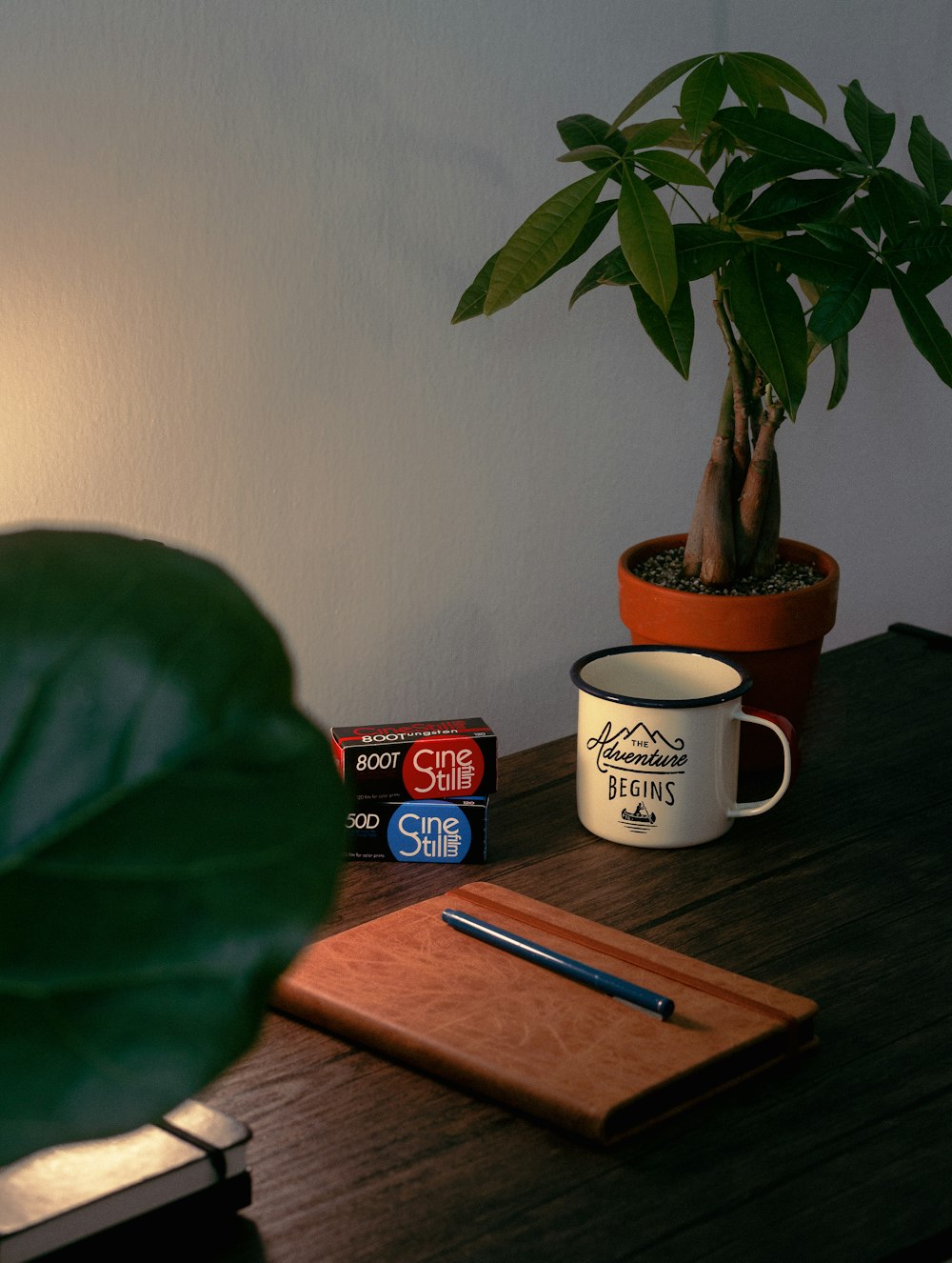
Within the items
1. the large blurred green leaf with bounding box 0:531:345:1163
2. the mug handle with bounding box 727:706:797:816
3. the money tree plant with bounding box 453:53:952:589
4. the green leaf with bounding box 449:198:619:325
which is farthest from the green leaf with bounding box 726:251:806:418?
→ the large blurred green leaf with bounding box 0:531:345:1163

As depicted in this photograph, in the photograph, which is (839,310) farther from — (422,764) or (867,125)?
(422,764)

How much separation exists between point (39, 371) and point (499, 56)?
0.47 metres

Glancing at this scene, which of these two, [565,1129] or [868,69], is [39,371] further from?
[868,69]

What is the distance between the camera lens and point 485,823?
0.93 metres

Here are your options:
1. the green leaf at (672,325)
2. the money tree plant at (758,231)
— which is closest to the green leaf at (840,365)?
the money tree plant at (758,231)

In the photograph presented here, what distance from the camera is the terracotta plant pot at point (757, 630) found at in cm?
102

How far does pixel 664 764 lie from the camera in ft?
3.05

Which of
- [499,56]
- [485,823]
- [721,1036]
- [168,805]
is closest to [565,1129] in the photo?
[721,1036]

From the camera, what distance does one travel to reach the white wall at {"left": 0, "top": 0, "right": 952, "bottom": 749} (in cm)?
96

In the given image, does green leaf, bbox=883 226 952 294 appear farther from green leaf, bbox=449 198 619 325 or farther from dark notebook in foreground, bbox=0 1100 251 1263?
dark notebook in foreground, bbox=0 1100 251 1263

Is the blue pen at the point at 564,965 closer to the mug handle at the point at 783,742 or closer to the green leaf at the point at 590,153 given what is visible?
the mug handle at the point at 783,742

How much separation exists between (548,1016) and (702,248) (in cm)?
52

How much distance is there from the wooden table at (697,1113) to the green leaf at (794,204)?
0.42m

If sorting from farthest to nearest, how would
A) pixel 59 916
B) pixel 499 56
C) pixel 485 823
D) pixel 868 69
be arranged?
pixel 868 69, pixel 499 56, pixel 485 823, pixel 59 916
